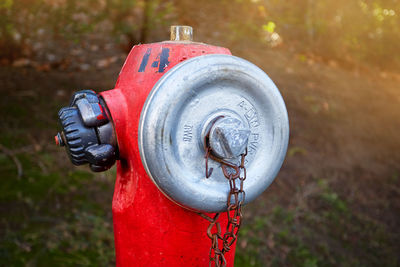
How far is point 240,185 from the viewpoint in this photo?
1031 millimetres

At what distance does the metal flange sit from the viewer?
955 mm

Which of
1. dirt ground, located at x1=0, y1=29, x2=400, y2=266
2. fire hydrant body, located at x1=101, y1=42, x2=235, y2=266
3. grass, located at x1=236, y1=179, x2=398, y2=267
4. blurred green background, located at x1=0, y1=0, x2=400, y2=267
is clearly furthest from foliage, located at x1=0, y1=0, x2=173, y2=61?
fire hydrant body, located at x1=101, y1=42, x2=235, y2=266

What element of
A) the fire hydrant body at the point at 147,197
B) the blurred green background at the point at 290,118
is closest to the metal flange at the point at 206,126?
the fire hydrant body at the point at 147,197

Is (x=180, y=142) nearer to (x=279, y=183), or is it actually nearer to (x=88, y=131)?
(x=88, y=131)

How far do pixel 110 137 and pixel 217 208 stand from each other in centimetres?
47

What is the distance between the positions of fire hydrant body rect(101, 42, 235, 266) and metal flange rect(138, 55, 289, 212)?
20 cm

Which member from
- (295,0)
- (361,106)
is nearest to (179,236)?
(361,106)

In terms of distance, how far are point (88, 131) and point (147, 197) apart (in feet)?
1.03

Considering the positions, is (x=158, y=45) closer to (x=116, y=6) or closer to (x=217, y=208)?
(x=217, y=208)

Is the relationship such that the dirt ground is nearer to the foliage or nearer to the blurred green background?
the blurred green background

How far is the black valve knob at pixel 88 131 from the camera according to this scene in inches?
44.4

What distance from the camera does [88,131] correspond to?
1.15m

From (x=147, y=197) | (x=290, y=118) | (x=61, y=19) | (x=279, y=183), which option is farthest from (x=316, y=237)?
(x=61, y=19)

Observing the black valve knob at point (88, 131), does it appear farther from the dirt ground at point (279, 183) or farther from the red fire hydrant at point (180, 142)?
the dirt ground at point (279, 183)
